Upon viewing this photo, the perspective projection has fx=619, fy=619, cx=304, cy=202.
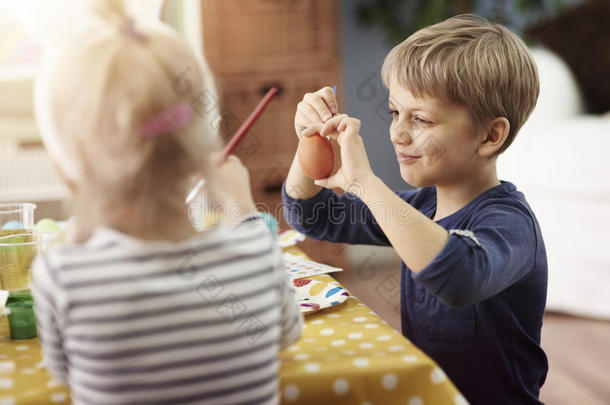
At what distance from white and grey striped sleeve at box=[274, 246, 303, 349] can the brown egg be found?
0.88ft

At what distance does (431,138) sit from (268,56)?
171 cm

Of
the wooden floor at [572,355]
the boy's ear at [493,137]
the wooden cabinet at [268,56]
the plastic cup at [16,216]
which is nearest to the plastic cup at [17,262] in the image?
the plastic cup at [16,216]

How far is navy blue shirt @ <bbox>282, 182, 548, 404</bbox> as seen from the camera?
2.46 ft

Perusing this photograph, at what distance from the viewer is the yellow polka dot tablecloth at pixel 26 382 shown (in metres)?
0.55

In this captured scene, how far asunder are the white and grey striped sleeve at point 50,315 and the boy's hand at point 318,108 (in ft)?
1.53

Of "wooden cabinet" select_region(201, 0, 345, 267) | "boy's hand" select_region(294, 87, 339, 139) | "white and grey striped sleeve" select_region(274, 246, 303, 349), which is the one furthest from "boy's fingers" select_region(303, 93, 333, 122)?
"wooden cabinet" select_region(201, 0, 345, 267)

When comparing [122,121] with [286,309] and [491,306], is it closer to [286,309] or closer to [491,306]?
[286,309]

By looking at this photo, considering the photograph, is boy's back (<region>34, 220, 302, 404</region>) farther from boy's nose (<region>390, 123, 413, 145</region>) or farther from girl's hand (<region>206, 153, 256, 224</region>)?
boy's nose (<region>390, 123, 413, 145</region>)

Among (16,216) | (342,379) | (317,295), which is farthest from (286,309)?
(16,216)

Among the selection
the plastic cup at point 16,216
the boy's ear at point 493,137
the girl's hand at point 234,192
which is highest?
the boy's ear at point 493,137

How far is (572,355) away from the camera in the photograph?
5.99 feet

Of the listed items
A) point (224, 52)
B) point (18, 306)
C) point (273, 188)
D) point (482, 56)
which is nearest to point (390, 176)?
point (273, 188)

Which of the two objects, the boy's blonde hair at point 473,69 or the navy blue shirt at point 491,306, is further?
the boy's blonde hair at point 473,69

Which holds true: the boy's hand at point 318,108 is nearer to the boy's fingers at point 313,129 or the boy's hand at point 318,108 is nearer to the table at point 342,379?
the boy's fingers at point 313,129
